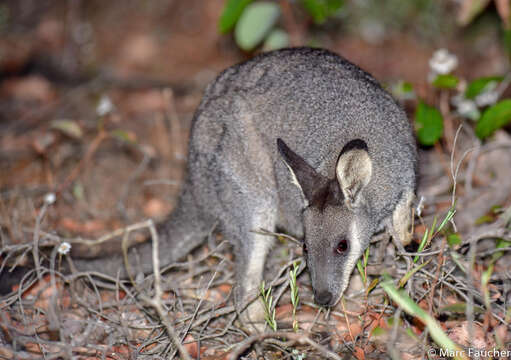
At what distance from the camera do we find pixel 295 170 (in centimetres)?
369

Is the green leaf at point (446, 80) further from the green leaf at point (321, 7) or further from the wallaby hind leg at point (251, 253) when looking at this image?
the wallaby hind leg at point (251, 253)

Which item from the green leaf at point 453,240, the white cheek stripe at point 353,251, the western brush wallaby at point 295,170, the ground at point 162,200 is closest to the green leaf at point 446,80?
the ground at point 162,200

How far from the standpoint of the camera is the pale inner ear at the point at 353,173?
351cm

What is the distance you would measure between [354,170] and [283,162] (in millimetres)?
714

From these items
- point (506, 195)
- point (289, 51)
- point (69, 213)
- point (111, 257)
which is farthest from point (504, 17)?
point (69, 213)

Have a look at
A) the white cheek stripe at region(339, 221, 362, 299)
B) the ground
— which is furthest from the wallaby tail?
the white cheek stripe at region(339, 221, 362, 299)

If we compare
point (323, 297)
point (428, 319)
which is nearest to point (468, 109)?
point (323, 297)

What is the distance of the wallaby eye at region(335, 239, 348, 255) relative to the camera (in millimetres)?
3766

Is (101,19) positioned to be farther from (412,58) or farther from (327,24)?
(412,58)

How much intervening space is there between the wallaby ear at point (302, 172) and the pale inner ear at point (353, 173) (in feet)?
0.55

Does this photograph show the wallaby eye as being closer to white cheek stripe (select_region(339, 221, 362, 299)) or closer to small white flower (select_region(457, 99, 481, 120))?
white cheek stripe (select_region(339, 221, 362, 299))

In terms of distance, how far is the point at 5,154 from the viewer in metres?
6.89

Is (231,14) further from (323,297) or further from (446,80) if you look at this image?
(323,297)

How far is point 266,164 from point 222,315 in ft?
4.02
